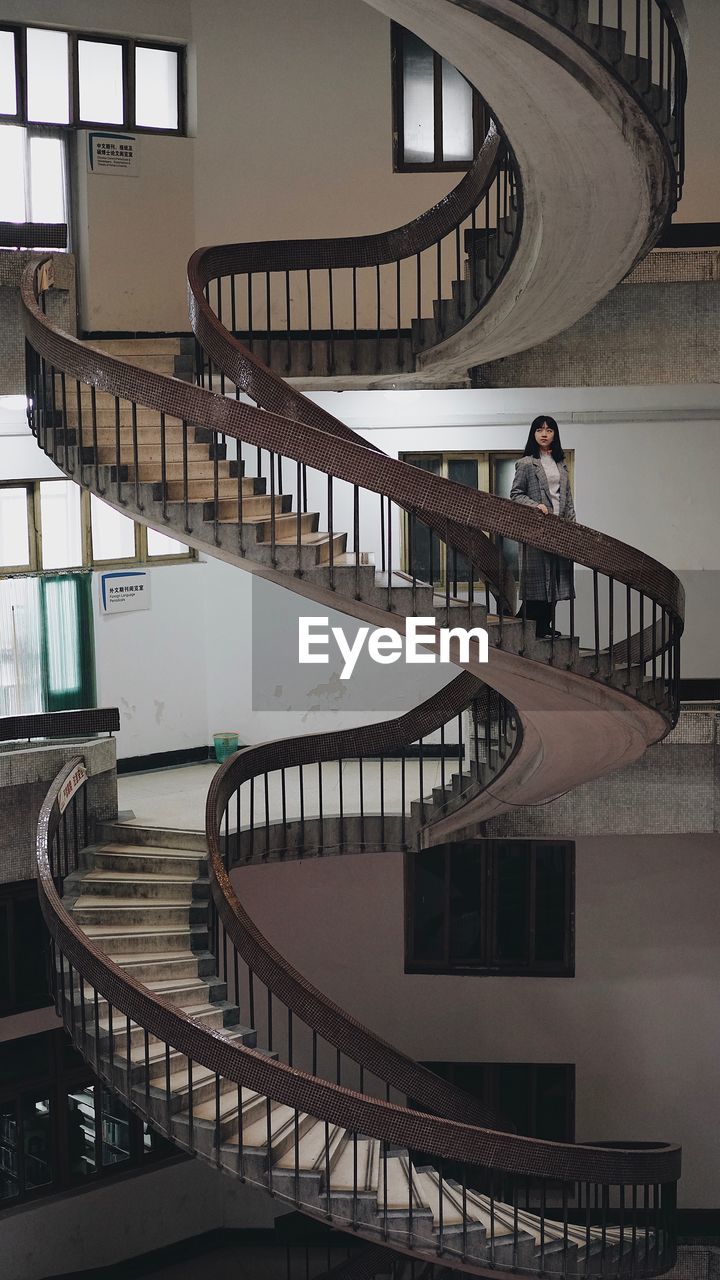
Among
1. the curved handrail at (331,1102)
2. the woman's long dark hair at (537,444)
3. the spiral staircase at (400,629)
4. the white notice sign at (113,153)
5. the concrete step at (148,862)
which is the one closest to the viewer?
the spiral staircase at (400,629)

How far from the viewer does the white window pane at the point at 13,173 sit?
987cm

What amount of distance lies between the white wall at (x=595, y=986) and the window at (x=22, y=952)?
175cm

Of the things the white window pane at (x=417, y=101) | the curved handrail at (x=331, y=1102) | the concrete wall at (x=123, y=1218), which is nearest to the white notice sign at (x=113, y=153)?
the white window pane at (x=417, y=101)

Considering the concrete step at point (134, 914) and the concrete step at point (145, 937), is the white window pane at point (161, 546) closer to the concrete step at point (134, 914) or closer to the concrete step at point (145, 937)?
the concrete step at point (134, 914)

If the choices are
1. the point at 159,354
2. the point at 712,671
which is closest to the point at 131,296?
the point at 159,354

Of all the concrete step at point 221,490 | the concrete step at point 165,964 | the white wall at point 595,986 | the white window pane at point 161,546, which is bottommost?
the white wall at point 595,986

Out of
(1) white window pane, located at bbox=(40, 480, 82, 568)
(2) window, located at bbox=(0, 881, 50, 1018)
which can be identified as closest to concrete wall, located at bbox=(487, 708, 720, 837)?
(2) window, located at bbox=(0, 881, 50, 1018)

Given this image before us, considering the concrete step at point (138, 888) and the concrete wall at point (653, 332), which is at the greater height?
the concrete wall at point (653, 332)

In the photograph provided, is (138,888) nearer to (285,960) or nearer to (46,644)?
(285,960)

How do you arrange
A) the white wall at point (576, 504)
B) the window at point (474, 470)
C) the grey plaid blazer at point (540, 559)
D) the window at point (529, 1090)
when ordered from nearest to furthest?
the grey plaid blazer at point (540, 559)
the white wall at point (576, 504)
the window at point (529, 1090)
the window at point (474, 470)

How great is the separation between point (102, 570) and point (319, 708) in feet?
7.33

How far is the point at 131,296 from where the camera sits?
33.8 feet

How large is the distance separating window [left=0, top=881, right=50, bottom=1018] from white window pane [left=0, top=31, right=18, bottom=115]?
578 cm

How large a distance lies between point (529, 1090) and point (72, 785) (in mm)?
4777
